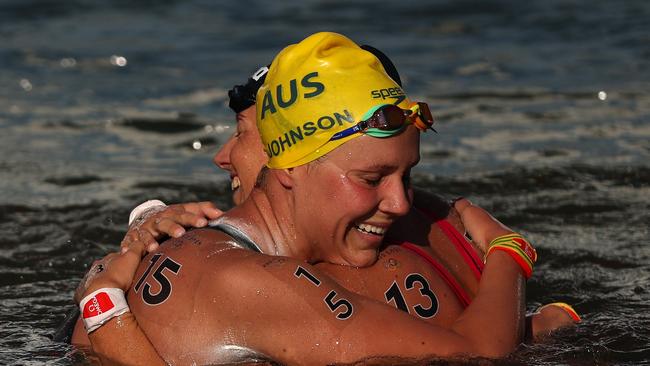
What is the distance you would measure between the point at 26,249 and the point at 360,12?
1193 cm

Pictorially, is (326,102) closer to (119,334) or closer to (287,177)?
(287,177)

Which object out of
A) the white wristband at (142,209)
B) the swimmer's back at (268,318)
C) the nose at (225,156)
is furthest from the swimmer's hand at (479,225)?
the white wristband at (142,209)

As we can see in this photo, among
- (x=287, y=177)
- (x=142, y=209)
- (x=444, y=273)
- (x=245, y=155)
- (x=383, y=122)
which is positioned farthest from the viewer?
(x=142, y=209)

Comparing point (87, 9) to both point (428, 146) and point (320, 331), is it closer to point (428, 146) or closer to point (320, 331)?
point (428, 146)

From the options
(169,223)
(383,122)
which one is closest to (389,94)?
(383,122)

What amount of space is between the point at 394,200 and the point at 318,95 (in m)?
0.61

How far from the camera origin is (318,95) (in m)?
5.87

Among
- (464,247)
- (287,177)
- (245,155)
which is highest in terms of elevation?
(287,177)

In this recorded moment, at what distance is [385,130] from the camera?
5734 millimetres

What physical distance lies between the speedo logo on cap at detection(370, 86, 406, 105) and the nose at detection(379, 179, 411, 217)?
400 millimetres

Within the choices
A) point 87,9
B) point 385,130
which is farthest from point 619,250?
point 87,9

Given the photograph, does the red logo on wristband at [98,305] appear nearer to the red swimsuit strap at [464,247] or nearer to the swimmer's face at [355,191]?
the swimmer's face at [355,191]

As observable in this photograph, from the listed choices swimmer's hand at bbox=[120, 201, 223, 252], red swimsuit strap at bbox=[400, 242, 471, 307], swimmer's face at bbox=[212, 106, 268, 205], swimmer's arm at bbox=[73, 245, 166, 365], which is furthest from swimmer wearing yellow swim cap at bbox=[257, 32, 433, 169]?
swimmer's arm at bbox=[73, 245, 166, 365]

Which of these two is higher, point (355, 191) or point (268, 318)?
point (355, 191)
